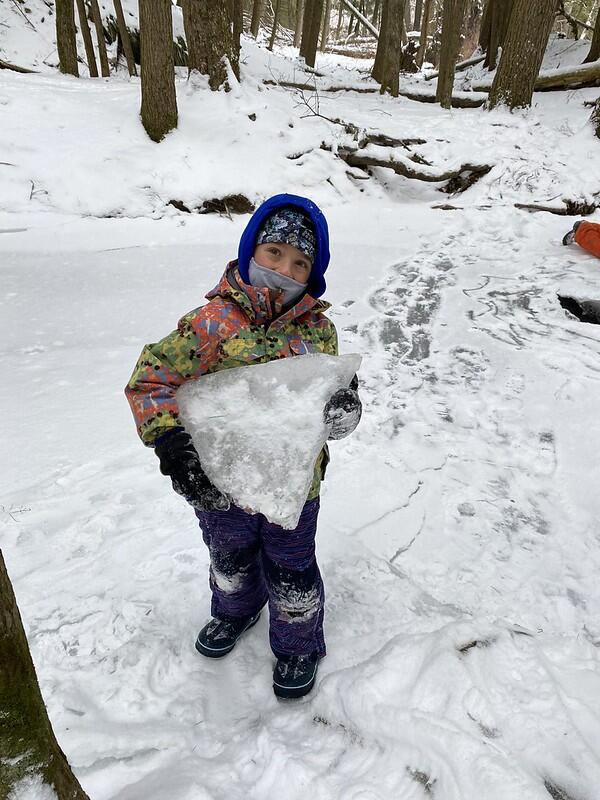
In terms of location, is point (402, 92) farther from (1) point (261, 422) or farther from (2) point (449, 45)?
(1) point (261, 422)

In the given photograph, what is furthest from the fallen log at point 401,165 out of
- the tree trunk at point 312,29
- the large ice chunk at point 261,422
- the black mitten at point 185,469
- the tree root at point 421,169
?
the black mitten at point 185,469

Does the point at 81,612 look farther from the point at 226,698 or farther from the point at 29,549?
the point at 226,698

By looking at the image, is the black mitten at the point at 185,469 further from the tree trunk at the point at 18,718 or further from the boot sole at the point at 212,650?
the boot sole at the point at 212,650

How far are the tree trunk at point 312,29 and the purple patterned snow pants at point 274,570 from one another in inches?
626

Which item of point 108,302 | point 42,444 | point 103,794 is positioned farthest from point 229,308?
point 108,302

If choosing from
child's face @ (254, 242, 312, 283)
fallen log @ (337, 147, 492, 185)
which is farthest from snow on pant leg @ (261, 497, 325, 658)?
fallen log @ (337, 147, 492, 185)

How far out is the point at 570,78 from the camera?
36.6ft

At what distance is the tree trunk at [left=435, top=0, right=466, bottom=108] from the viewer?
35.8ft

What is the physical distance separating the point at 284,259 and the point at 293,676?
1.36 m

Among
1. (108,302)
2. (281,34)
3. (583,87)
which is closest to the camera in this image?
(108,302)

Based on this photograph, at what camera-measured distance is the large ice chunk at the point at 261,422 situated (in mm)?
1515

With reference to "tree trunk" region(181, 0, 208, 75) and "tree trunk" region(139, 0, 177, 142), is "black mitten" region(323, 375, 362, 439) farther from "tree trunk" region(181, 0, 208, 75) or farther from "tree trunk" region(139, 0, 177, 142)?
"tree trunk" region(181, 0, 208, 75)

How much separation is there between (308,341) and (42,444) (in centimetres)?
196

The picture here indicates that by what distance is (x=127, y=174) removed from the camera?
23.1 feet
